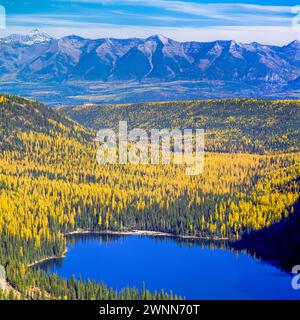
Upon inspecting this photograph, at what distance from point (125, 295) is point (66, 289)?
51.8ft
